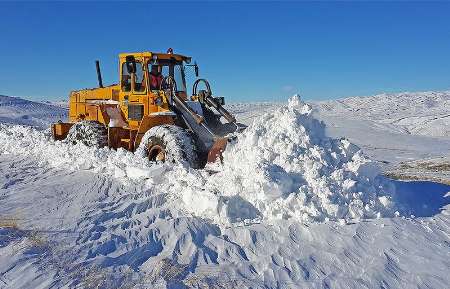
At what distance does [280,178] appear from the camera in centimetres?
585

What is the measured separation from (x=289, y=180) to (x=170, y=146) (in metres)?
2.85

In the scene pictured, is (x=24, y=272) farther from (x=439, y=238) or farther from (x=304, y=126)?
(x=439, y=238)

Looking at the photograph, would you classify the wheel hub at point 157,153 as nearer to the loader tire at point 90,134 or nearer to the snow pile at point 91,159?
the snow pile at point 91,159

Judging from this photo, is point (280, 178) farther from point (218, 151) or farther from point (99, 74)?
point (99, 74)

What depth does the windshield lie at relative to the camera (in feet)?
33.6

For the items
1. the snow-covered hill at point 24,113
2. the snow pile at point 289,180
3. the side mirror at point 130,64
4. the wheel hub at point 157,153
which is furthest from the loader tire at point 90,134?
the snow-covered hill at point 24,113

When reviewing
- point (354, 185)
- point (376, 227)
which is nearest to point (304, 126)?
point (354, 185)

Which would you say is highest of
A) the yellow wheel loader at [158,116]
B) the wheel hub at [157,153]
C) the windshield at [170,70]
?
the windshield at [170,70]

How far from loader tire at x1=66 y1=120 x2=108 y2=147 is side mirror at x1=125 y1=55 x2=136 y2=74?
6.54ft

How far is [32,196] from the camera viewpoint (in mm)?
6945

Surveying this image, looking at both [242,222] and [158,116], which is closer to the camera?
[242,222]

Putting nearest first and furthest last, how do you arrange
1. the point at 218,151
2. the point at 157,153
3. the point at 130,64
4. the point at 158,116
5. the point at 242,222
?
the point at 242,222
the point at 218,151
the point at 157,153
the point at 158,116
the point at 130,64

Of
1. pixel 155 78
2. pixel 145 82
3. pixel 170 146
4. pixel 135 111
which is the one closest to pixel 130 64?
pixel 145 82

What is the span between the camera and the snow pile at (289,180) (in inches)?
226
